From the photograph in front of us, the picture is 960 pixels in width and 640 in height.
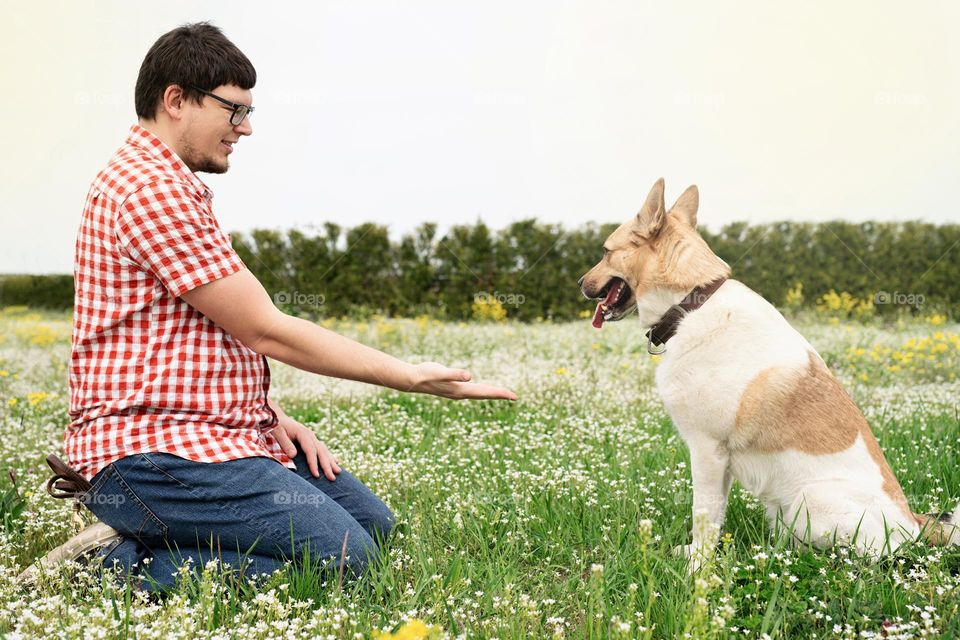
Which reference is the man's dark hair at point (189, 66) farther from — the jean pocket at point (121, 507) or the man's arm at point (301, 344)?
the jean pocket at point (121, 507)

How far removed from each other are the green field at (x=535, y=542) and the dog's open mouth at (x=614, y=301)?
849 millimetres

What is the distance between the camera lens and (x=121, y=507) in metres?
3.02

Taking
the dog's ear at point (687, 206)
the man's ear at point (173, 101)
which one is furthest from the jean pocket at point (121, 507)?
the dog's ear at point (687, 206)

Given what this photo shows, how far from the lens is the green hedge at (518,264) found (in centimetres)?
1328

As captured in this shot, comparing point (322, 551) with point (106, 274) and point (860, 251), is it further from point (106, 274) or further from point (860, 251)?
point (860, 251)

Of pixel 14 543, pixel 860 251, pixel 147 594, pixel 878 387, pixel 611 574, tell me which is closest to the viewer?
pixel 147 594

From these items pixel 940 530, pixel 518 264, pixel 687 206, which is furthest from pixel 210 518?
pixel 518 264

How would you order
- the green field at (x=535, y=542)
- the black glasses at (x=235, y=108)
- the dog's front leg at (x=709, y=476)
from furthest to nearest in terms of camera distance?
the dog's front leg at (x=709, y=476) → the black glasses at (x=235, y=108) → the green field at (x=535, y=542)

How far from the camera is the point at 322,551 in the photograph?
3.08 meters

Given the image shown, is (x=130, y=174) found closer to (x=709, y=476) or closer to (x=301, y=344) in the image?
(x=301, y=344)

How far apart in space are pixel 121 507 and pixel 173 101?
160 centimetres

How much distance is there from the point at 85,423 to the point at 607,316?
7.86 feet

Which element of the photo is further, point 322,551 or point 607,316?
point 607,316

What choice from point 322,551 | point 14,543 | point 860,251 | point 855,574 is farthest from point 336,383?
point 860,251
